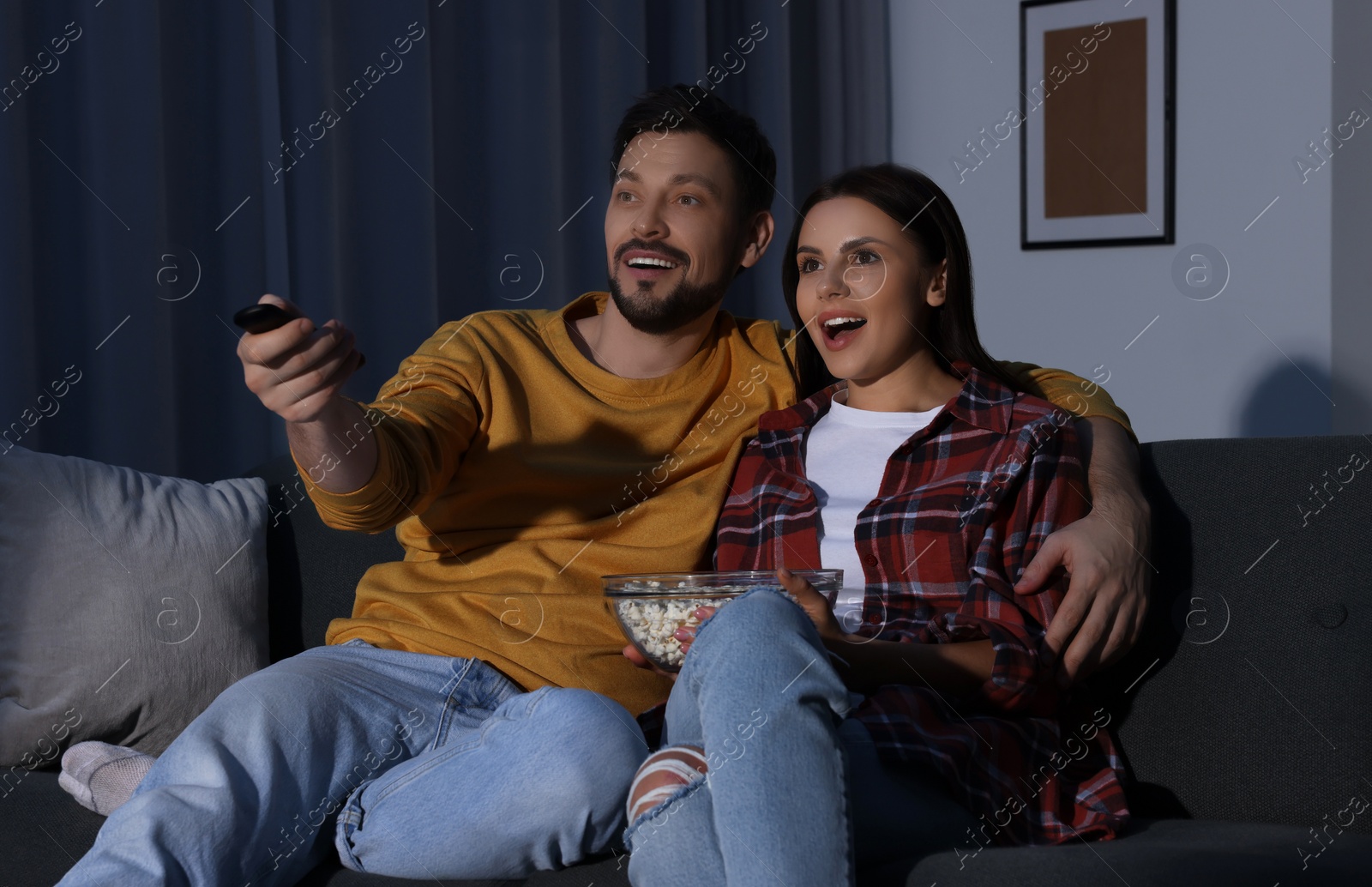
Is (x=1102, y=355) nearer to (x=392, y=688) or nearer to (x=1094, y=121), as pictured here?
(x=1094, y=121)

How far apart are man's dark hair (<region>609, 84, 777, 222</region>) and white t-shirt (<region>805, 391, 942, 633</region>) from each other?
1.21ft

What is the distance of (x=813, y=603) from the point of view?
1236 millimetres

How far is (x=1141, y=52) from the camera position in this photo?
128 inches

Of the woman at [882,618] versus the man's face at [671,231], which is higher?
the man's face at [671,231]

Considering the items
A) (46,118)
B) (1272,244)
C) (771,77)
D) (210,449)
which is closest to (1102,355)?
(1272,244)

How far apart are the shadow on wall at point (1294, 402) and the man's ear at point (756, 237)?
1.73 meters

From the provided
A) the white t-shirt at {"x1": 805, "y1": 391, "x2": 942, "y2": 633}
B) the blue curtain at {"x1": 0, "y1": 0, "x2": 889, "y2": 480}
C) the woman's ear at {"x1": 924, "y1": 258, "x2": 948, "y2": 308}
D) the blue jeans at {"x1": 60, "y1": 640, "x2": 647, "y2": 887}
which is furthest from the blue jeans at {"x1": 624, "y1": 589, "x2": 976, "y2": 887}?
the blue curtain at {"x1": 0, "y1": 0, "x2": 889, "y2": 480}

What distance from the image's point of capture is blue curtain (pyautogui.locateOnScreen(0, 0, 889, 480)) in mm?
2084

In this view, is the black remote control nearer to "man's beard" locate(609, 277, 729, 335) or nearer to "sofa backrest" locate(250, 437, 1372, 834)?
"man's beard" locate(609, 277, 729, 335)

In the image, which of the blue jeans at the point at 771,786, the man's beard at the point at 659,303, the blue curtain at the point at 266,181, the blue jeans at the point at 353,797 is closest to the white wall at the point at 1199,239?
the blue curtain at the point at 266,181

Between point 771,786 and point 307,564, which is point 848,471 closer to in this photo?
point 771,786

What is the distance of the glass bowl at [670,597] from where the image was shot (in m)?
1.26

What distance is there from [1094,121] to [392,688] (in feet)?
8.65

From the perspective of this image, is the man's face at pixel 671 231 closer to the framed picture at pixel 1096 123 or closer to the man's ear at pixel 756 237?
the man's ear at pixel 756 237
